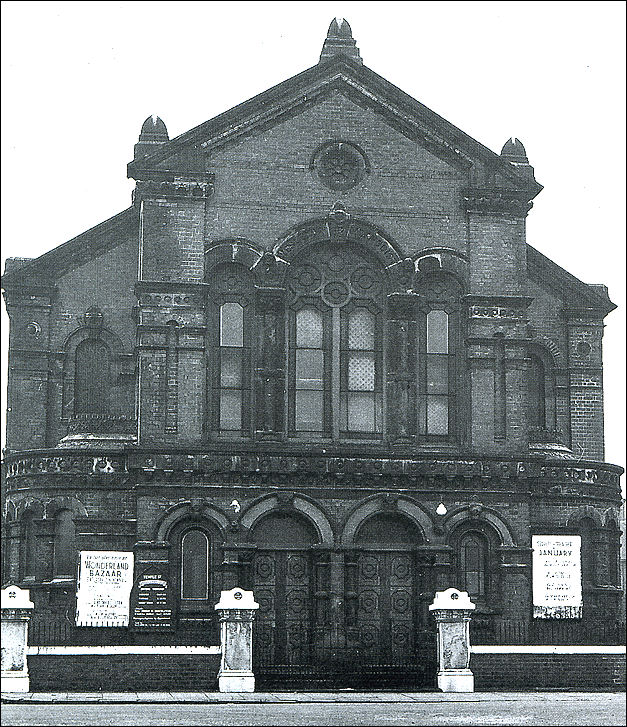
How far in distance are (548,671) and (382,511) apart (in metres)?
4.56

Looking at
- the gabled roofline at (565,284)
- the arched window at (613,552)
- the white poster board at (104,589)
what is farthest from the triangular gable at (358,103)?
the white poster board at (104,589)

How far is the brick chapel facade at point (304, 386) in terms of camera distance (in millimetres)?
32406

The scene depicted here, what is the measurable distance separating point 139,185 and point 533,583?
11548 millimetres

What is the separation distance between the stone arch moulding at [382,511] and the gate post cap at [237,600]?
2.86m

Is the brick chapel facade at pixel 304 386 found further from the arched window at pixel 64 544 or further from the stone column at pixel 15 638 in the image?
the stone column at pixel 15 638

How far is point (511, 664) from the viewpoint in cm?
3111

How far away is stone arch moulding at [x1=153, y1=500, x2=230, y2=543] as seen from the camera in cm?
3195

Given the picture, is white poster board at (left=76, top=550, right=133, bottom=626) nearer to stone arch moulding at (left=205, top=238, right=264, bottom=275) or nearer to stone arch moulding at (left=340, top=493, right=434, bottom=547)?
stone arch moulding at (left=340, top=493, right=434, bottom=547)

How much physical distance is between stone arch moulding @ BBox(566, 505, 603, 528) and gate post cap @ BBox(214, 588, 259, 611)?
799 cm

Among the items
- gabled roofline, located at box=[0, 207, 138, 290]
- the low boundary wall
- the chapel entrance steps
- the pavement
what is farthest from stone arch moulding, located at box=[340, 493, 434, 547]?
gabled roofline, located at box=[0, 207, 138, 290]

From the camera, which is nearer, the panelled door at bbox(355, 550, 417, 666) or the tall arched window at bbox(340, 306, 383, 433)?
the panelled door at bbox(355, 550, 417, 666)

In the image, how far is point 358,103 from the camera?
34531 millimetres

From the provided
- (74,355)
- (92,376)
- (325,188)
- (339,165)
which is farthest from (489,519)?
(74,355)

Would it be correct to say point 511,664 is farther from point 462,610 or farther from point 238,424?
point 238,424
